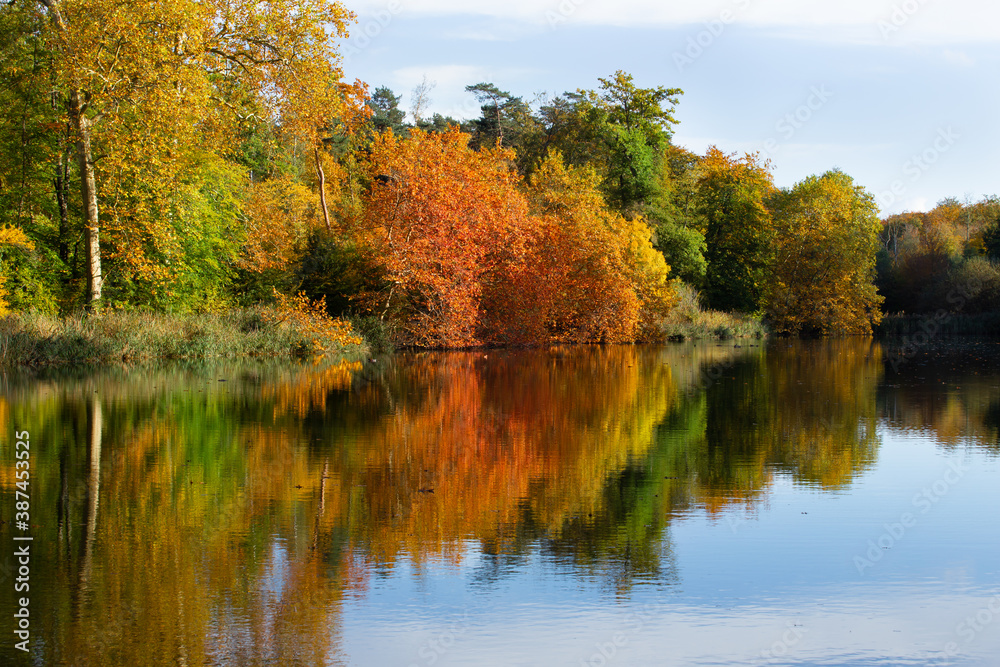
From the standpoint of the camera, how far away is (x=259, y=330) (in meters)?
27.6

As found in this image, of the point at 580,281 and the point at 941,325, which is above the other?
the point at 580,281

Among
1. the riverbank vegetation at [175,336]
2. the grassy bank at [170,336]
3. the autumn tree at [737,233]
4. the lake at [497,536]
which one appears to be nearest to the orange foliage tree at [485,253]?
the riverbank vegetation at [175,336]

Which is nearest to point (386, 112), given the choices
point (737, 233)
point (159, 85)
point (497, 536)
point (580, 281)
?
point (737, 233)

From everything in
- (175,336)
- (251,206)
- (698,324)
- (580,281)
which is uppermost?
(251,206)

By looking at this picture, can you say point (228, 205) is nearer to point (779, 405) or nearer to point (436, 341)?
point (436, 341)

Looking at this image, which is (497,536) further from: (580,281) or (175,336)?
(580,281)

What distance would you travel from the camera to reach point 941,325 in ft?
192

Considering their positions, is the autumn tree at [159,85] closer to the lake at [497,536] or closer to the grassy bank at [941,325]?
the lake at [497,536]

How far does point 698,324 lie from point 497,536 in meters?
41.4

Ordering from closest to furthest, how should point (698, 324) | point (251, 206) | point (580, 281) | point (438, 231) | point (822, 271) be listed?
point (438, 231) < point (580, 281) < point (251, 206) < point (698, 324) < point (822, 271)

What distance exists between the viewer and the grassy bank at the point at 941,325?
5497cm

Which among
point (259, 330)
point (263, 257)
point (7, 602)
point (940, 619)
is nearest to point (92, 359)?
point (259, 330)

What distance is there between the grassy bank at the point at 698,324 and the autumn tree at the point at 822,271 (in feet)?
12.3

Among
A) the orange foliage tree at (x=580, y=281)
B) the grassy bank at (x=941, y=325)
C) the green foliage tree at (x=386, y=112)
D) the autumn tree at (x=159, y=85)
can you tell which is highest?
the green foliage tree at (x=386, y=112)
